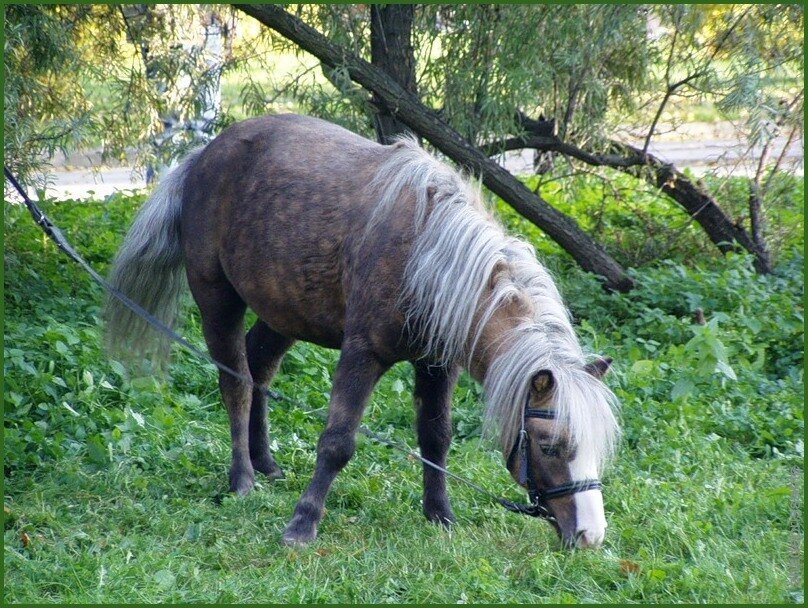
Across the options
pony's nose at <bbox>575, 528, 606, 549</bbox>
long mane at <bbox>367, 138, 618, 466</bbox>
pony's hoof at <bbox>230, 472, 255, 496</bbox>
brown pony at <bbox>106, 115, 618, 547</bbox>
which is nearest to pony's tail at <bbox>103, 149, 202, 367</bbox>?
brown pony at <bbox>106, 115, 618, 547</bbox>

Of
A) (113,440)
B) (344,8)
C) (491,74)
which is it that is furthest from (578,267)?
(113,440)

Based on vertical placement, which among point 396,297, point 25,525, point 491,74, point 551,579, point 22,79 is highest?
point 491,74

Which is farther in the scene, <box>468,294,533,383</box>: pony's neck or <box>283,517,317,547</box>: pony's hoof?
<box>283,517,317,547</box>: pony's hoof

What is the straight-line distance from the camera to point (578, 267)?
25.0ft

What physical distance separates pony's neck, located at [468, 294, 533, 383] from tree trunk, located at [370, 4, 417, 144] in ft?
11.3

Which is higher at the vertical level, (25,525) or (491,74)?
(491,74)

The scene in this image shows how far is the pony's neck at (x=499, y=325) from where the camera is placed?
402 centimetres

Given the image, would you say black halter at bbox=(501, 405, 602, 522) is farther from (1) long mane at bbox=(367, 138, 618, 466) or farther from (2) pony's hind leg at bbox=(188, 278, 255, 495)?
(2) pony's hind leg at bbox=(188, 278, 255, 495)

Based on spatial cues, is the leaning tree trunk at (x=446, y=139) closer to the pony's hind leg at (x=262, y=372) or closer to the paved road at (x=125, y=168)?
the paved road at (x=125, y=168)

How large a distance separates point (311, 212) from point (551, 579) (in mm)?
1983

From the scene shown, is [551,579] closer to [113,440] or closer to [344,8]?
[113,440]

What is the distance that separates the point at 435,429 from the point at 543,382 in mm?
1030

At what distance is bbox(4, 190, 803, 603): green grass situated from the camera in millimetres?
3793

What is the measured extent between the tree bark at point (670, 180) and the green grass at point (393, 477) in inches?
25.2
